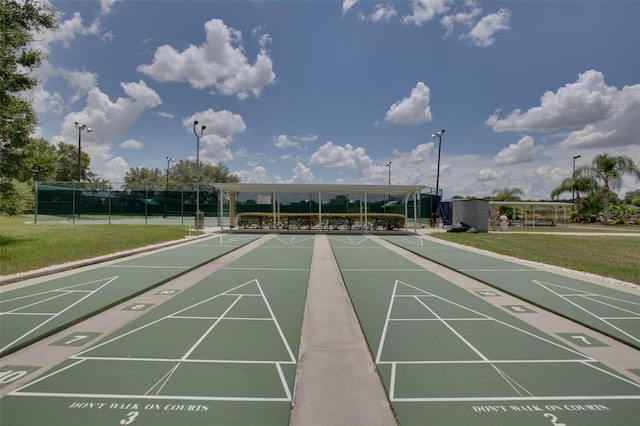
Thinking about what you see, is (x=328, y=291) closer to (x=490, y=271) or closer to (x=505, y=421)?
(x=505, y=421)

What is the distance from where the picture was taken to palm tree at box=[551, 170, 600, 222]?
124ft

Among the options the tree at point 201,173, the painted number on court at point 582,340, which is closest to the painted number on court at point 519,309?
the painted number on court at point 582,340

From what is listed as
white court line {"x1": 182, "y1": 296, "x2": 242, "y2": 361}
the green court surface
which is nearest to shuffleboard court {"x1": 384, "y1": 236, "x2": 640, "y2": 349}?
white court line {"x1": 182, "y1": 296, "x2": 242, "y2": 361}

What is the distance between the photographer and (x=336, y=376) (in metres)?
3.22

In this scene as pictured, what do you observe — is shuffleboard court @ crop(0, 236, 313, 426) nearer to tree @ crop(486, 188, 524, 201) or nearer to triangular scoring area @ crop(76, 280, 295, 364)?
triangular scoring area @ crop(76, 280, 295, 364)

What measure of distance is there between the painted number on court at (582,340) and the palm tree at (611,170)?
42.7 m

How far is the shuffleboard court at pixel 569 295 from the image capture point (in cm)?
469

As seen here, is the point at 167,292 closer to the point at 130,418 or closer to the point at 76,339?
the point at 76,339

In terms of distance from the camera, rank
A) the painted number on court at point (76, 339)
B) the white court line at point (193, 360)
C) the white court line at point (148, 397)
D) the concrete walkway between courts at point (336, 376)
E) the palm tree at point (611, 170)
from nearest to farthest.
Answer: the concrete walkway between courts at point (336, 376) < the white court line at point (148, 397) < the white court line at point (193, 360) < the painted number on court at point (76, 339) < the palm tree at point (611, 170)

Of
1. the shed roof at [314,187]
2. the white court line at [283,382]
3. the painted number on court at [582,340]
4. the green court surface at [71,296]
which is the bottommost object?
the painted number on court at [582,340]

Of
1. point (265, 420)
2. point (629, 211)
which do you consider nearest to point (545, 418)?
point (265, 420)

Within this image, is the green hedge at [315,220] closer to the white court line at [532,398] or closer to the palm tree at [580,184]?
the white court line at [532,398]

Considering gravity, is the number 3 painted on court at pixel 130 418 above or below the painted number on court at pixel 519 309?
below

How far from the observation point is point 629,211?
3741cm
